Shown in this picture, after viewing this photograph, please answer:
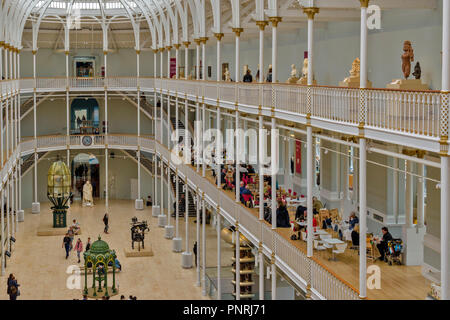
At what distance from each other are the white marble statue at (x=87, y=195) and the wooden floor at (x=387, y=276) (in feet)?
100

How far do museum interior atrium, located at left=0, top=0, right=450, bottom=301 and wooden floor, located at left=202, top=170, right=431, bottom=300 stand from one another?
0.07 m

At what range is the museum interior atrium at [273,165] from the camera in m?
15.1

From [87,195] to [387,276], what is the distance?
34608 millimetres

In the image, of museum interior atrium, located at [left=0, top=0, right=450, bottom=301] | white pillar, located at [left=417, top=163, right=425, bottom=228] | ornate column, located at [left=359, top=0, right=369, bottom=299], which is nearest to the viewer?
ornate column, located at [left=359, top=0, right=369, bottom=299]

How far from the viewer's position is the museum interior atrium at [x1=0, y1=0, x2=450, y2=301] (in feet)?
49.5

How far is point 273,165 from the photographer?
66.0 ft

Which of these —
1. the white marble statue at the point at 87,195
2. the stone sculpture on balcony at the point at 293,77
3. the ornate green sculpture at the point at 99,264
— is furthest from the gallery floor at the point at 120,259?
the stone sculpture on balcony at the point at 293,77

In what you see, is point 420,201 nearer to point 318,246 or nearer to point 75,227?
point 318,246

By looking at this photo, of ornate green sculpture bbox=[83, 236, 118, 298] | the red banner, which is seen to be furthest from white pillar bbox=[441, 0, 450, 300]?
ornate green sculpture bbox=[83, 236, 118, 298]

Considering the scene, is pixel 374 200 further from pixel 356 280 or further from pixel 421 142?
pixel 421 142

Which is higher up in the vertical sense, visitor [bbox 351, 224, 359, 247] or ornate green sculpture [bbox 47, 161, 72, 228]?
visitor [bbox 351, 224, 359, 247]

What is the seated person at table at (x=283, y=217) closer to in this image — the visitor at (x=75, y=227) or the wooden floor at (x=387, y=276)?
the wooden floor at (x=387, y=276)

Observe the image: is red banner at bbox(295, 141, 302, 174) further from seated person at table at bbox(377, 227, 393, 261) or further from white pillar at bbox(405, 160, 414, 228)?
seated person at table at bbox(377, 227, 393, 261)
